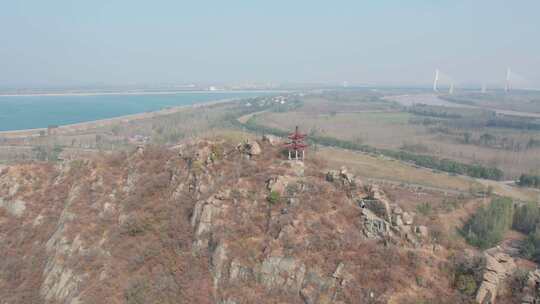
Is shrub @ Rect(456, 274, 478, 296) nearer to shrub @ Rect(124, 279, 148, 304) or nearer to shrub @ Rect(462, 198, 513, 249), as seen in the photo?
shrub @ Rect(124, 279, 148, 304)

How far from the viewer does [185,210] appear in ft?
85.9

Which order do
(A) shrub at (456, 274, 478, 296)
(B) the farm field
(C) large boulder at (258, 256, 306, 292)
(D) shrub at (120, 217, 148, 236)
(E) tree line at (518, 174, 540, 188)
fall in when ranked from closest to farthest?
(A) shrub at (456, 274, 478, 296), (C) large boulder at (258, 256, 306, 292), (D) shrub at (120, 217, 148, 236), (E) tree line at (518, 174, 540, 188), (B) the farm field

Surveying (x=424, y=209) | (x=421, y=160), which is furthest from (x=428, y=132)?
(x=424, y=209)

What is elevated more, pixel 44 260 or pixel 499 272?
pixel 499 272

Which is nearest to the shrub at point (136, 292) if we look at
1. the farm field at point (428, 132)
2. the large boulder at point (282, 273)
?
the large boulder at point (282, 273)

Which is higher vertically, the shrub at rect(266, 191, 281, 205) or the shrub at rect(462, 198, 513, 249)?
the shrub at rect(266, 191, 281, 205)

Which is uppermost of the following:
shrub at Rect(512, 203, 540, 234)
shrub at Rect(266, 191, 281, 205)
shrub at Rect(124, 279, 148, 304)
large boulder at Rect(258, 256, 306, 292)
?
shrub at Rect(266, 191, 281, 205)

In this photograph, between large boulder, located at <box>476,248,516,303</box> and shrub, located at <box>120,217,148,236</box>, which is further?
shrub, located at <box>120,217,148,236</box>

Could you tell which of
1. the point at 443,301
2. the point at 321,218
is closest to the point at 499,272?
the point at 443,301

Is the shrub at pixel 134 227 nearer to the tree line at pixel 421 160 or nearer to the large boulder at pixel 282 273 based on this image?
the large boulder at pixel 282 273

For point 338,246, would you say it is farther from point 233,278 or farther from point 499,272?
point 499,272

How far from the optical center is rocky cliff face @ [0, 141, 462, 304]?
19969 millimetres

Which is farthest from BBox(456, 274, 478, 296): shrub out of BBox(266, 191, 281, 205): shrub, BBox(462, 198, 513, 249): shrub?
BBox(462, 198, 513, 249): shrub

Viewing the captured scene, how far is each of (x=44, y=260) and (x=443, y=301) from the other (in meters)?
26.9
